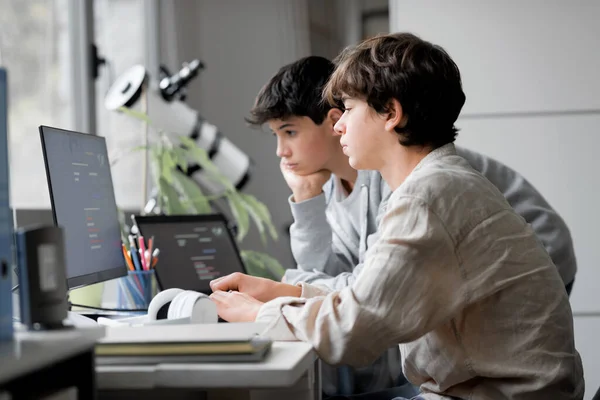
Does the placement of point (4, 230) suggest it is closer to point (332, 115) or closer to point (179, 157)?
point (332, 115)

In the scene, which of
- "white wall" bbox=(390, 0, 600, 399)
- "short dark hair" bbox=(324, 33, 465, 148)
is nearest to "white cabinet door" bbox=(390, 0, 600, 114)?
"white wall" bbox=(390, 0, 600, 399)

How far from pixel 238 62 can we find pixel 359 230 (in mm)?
1867

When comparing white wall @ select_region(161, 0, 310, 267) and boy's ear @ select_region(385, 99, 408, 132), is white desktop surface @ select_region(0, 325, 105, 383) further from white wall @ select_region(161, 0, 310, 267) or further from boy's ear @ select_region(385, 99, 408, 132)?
white wall @ select_region(161, 0, 310, 267)

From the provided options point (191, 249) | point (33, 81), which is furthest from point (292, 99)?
point (33, 81)

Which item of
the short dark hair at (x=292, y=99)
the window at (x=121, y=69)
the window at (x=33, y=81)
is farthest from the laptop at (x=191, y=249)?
the window at (x=121, y=69)

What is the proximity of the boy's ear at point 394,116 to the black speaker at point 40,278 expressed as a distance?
667 mm

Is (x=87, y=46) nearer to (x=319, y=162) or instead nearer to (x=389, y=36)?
(x=319, y=162)

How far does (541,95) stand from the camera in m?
3.00

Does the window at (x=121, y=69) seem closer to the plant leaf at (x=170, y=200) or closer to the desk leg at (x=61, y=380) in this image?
the plant leaf at (x=170, y=200)

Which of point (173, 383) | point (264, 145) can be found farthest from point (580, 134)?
point (173, 383)

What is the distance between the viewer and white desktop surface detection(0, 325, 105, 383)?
0.82m

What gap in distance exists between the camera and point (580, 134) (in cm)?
298

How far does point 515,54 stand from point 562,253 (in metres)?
1.10

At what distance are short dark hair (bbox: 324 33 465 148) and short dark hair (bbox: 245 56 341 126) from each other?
2.07 ft
